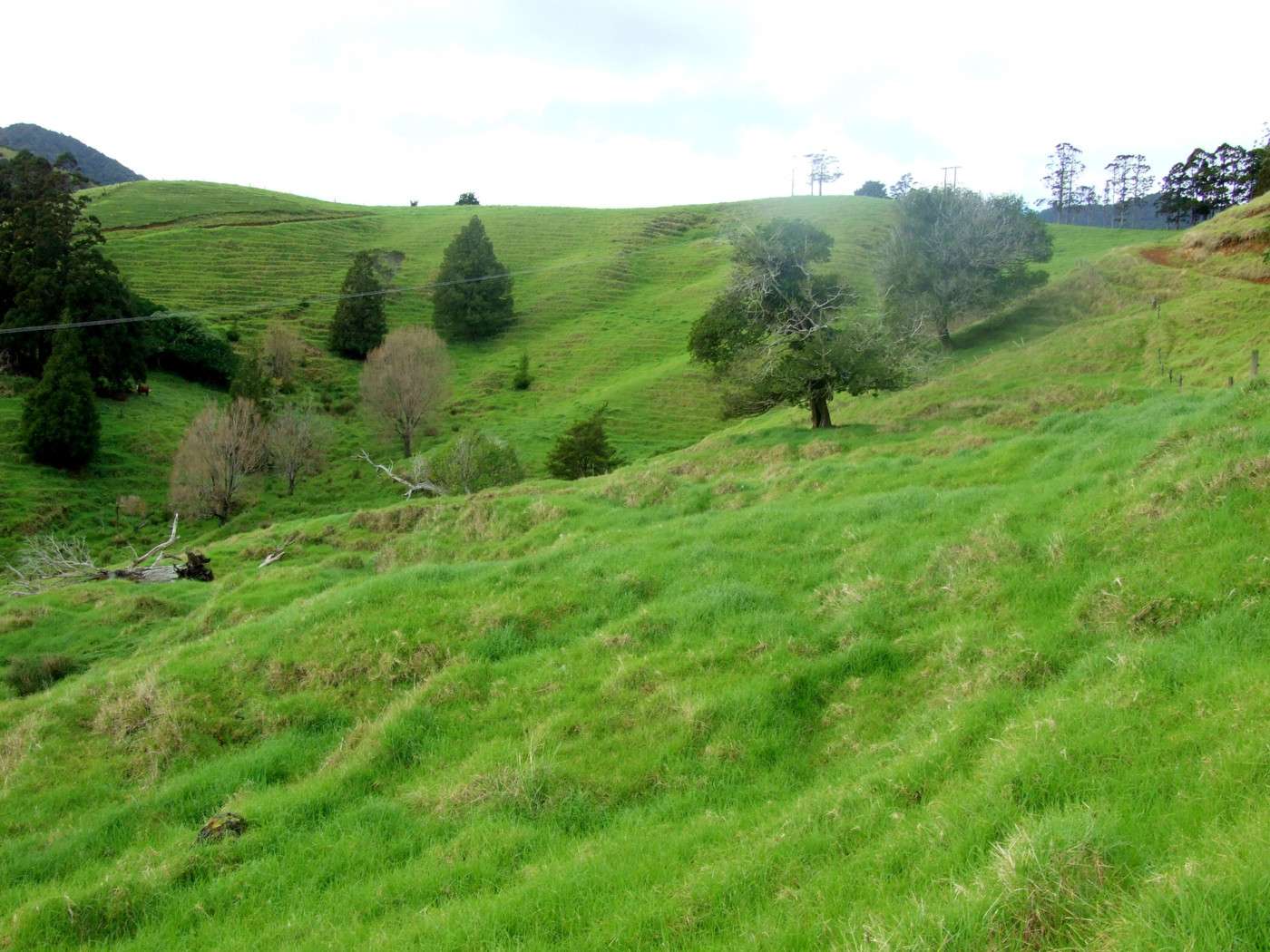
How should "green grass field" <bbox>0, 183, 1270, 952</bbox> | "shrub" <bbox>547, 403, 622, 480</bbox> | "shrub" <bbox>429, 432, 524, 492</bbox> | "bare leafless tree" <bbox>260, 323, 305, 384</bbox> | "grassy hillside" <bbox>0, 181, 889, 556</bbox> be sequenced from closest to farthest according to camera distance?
"green grass field" <bbox>0, 183, 1270, 952</bbox>
"shrub" <bbox>429, 432, 524, 492</bbox>
"shrub" <bbox>547, 403, 622, 480</bbox>
"grassy hillside" <bbox>0, 181, 889, 556</bbox>
"bare leafless tree" <bbox>260, 323, 305, 384</bbox>

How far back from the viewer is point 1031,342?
3575cm

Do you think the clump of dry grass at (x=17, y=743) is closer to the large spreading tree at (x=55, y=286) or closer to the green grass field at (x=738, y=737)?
the green grass field at (x=738, y=737)

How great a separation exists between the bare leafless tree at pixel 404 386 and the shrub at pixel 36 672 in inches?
1309

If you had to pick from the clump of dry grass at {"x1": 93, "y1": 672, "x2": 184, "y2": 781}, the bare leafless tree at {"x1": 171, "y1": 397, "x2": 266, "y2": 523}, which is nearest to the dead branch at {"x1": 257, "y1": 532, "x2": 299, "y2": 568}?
the clump of dry grass at {"x1": 93, "y1": 672, "x2": 184, "y2": 781}

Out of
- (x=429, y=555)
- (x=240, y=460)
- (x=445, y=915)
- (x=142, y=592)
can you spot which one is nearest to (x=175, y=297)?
(x=240, y=460)

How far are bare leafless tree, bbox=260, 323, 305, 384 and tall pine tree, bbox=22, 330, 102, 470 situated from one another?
14.2m

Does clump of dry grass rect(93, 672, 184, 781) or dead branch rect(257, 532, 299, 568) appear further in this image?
dead branch rect(257, 532, 299, 568)

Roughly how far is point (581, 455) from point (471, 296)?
38280 mm

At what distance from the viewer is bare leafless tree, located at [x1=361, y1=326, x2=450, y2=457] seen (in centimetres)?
4916

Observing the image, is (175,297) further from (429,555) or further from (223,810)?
(223,810)

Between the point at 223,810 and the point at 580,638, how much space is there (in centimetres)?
424

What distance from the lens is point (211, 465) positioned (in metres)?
39.8

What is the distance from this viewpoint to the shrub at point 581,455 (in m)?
36.6

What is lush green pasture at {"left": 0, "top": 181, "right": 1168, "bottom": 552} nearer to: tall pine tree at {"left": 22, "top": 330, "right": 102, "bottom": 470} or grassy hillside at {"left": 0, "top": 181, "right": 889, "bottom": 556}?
grassy hillside at {"left": 0, "top": 181, "right": 889, "bottom": 556}
